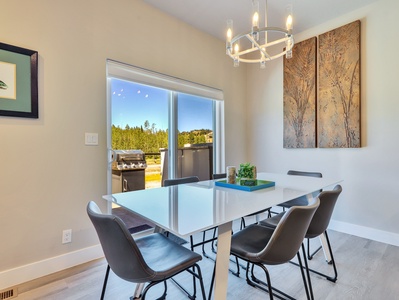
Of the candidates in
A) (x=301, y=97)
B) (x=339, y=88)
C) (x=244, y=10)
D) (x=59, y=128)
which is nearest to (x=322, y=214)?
(x=339, y=88)

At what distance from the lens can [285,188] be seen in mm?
1820

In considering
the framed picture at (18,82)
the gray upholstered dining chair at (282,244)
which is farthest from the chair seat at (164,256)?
the framed picture at (18,82)

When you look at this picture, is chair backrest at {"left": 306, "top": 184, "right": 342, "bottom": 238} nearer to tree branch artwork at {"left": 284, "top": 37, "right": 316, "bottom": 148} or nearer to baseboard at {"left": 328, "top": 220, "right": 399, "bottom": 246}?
baseboard at {"left": 328, "top": 220, "right": 399, "bottom": 246}

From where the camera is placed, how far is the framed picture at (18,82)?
1818mm

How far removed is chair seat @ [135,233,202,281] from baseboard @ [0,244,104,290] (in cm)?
109

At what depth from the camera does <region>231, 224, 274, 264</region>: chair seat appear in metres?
1.32

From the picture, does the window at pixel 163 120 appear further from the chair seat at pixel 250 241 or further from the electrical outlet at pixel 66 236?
the chair seat at pixel 250 241

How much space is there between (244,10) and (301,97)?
4.78ft

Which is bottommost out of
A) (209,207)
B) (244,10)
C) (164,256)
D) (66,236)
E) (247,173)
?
(66,236)

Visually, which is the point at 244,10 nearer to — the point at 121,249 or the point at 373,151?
the point at 373,151

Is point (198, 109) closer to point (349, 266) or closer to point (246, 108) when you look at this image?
point (246, 108)

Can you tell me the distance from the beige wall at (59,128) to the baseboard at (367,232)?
304cm

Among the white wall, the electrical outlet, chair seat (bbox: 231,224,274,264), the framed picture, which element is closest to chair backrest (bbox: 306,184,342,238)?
chair seat (bbox: 231,224,274,264)

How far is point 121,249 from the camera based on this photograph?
104cm
